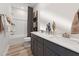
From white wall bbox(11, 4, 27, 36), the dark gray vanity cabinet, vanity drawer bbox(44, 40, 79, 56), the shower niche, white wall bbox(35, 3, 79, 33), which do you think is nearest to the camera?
vanity drawer bbox(44, 40, 79, 56)

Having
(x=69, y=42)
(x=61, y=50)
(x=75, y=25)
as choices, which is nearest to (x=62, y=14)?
(x=75, y=25)

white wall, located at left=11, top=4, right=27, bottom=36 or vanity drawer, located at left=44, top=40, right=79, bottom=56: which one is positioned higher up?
white wall, located at left=11, top=4, right=27, bottom=36

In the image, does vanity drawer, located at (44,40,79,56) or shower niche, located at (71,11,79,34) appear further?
shower niche, located at (71,11,79,34)

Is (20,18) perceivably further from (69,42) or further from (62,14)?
(69,42)

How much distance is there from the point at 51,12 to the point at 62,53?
5.32 ft

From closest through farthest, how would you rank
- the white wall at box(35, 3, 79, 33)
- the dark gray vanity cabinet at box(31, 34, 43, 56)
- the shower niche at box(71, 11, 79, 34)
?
1. the shower niche at box(71, 11, 79, 34)
2. the white wall at box(35, 3, 79, 33)
3. the dark gray vanity cabinet at box(31, 34, 43, 56)

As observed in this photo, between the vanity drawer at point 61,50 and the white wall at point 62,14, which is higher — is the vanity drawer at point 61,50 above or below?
below

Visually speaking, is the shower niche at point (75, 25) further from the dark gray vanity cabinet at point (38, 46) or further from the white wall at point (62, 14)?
the dark gray vanity cabinet at point (38, 46)

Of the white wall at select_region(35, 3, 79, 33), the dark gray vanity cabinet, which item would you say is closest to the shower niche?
the white wall at select_region(35, 3, 79, 33)

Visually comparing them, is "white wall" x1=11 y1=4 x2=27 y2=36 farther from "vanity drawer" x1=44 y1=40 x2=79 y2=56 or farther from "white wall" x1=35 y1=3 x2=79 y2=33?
"vanity drawer" x1=44 y1=40 x2=79 y2=56

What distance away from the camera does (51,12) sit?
108 inches

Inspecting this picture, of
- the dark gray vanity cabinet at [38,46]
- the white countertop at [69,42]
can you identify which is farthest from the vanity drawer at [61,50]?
the dark gray vanity cabinet at [38,46]

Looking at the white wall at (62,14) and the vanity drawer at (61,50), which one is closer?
the vanity drawer at (61,50)

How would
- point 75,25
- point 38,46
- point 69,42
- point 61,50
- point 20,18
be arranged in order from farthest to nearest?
point 20,18 < point 38,46 < point 75,25 < point 69,42 < point 61,50
